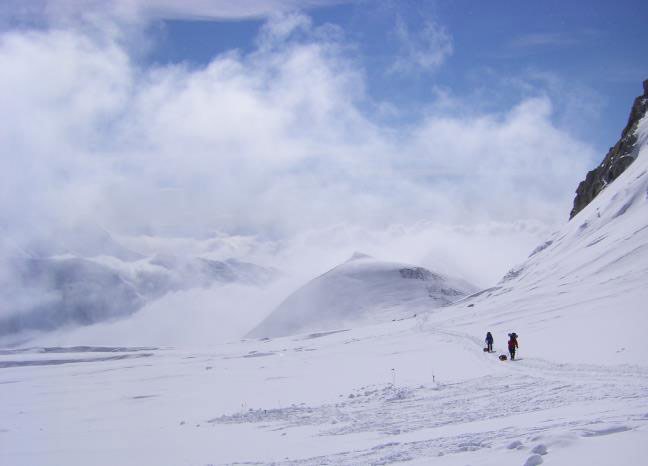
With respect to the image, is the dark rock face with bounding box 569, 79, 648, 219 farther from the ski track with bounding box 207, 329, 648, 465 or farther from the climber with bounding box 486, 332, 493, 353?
the ski track with bounding box 207, 329, 648, 465

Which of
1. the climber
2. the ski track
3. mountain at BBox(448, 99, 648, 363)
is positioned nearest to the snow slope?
mountain at BBox(448, 99, 648, 363)

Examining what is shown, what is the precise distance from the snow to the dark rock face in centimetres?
7489

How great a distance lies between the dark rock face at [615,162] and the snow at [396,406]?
74.9 m

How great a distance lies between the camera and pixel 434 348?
4553cm

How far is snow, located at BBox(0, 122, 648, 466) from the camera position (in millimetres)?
11812

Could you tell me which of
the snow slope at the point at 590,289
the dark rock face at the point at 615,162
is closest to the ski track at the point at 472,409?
the snow slope at the point at 590,289

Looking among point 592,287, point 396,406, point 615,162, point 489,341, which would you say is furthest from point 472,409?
point 615,162

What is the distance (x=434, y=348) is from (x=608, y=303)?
14319mm

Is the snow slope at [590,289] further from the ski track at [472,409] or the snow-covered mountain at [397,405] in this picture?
the ski track at [472,409]

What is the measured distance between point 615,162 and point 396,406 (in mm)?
120256

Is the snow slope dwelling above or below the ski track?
above

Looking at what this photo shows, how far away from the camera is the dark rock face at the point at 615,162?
12062 cm

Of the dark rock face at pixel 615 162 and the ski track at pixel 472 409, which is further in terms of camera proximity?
the dark rock face at pixel 615 162

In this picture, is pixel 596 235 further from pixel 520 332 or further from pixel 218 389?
pixel 218 389
